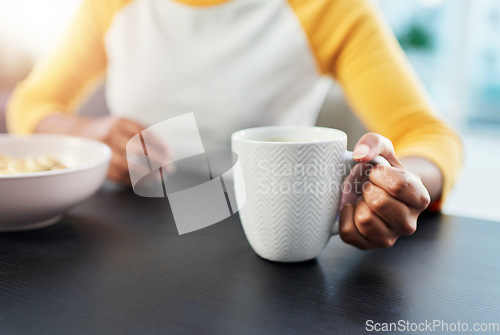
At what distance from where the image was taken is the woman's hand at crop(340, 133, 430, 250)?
0.35 m

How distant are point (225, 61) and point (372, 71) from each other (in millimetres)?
262

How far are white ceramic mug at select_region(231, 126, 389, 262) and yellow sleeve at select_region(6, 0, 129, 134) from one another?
595 millimetres

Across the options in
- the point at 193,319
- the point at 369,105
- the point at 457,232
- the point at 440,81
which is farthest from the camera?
the point at 440,81

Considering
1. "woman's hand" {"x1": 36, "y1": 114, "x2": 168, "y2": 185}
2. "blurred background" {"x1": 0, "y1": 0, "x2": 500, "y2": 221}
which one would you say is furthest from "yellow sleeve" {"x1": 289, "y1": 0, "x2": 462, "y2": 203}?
"blurred background" {"x1": 0, "y1": 0, "x2": 500, "y2": 221}

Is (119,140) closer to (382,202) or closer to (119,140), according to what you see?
(119,140)

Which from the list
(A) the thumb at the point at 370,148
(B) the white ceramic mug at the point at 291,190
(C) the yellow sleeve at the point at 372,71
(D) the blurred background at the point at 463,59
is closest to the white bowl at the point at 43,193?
(B) the white ceramic mug at the point at 291,190

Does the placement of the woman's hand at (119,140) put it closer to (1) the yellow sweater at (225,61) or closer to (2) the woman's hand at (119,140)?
(2) the woman's hand at (119,140)

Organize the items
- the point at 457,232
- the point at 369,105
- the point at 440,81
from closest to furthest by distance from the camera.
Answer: the point at 457,232
the point at 369,105
the point at 440,81

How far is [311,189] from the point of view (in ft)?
1.17

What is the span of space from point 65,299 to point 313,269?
202mm

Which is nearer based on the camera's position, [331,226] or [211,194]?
[331,226]

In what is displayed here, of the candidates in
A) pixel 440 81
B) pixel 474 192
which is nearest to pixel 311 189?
pixel 474 192

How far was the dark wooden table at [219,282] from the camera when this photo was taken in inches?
11.8

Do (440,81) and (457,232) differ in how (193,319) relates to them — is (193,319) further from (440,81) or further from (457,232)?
(440,81)
